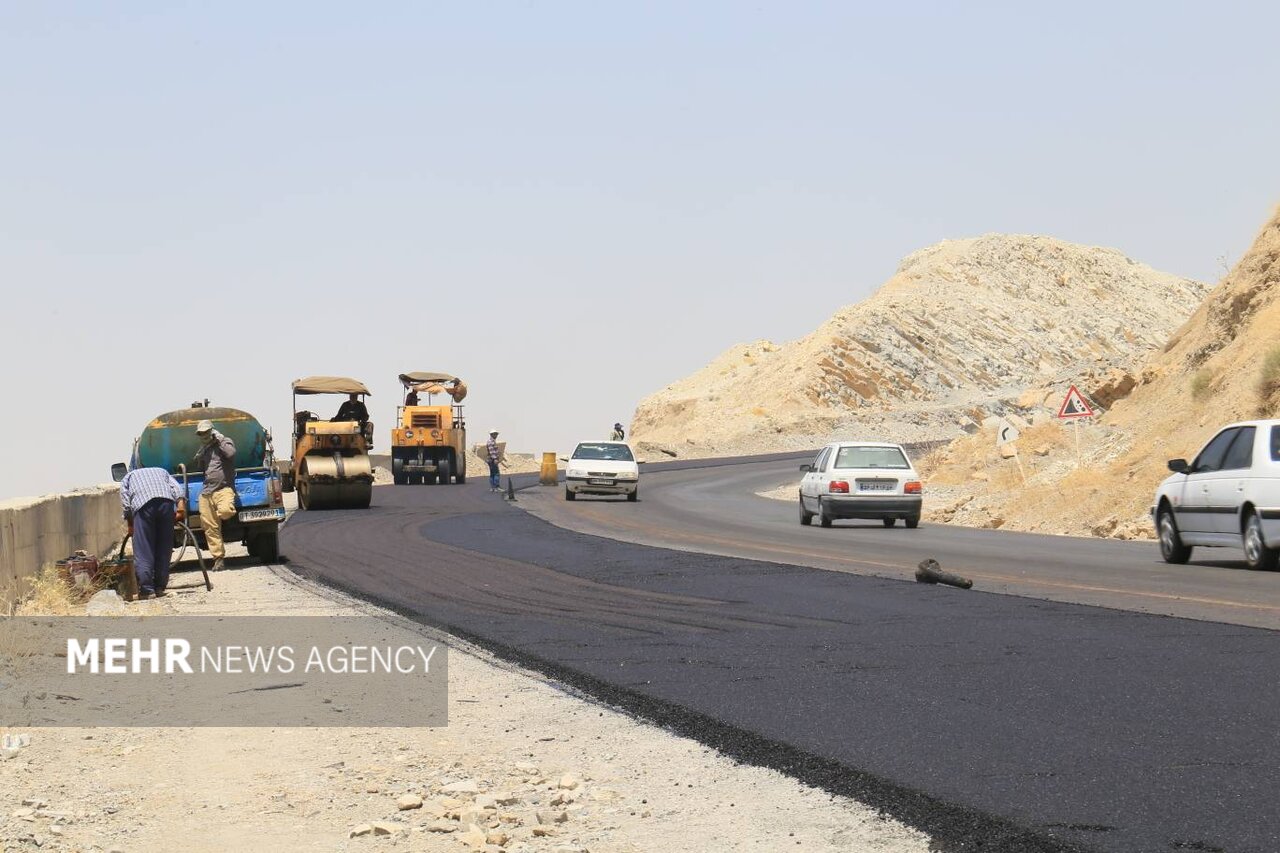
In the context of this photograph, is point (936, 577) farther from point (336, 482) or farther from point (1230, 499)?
point (336, 482)

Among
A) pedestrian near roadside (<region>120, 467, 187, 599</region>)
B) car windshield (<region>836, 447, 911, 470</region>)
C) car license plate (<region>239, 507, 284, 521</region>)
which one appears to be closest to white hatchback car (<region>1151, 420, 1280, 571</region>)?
car windshield (<region>836, 447, 911, 470</region>)

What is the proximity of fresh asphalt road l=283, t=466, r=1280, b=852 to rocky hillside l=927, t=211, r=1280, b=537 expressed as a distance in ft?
38.2

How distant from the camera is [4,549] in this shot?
15.9 m

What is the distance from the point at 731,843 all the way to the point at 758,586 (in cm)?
1148

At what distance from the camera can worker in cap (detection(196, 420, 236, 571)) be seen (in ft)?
68.5

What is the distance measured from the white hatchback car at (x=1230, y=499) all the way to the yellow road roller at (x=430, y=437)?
123 feet

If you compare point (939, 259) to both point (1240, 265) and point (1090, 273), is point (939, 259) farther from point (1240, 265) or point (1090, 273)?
point (1240, 265)

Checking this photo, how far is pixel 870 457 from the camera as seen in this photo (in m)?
32.2

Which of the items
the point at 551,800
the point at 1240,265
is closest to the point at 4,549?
the point at 551,800

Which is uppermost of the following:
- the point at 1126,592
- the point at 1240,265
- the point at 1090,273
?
the point at 1090,273

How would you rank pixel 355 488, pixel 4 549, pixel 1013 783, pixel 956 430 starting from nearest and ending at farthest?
pixel 1013 783
pixel 4 549
pixel 355 488
pixel 956 430

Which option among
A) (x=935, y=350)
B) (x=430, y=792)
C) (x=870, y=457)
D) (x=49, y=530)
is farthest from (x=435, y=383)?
(x=935, y=350)

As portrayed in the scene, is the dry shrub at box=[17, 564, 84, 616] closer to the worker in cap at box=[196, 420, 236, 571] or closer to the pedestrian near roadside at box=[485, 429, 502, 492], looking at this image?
the worker in cap at box=[196, 420, 236, 571]

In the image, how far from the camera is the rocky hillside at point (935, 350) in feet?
370
